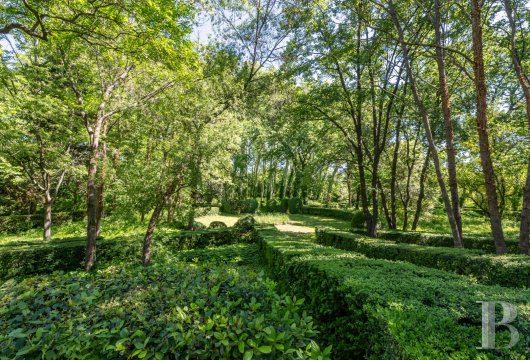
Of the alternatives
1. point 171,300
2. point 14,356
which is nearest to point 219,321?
point 171,300

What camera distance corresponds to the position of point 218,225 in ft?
54.4

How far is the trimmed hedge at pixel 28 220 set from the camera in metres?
16.8

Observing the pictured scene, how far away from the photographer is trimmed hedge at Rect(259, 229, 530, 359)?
2.03 m

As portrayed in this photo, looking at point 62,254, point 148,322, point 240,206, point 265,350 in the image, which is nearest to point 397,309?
point 265,350

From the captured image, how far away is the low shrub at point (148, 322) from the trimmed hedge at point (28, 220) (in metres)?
20.4

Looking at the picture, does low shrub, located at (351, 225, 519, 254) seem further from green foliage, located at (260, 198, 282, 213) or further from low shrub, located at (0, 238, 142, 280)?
green foliage, located at (260, 198, 282, 213)

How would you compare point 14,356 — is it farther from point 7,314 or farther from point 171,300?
point 171,300

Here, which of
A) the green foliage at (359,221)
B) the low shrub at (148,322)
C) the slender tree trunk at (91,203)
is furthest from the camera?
the green foliage at (359,221)

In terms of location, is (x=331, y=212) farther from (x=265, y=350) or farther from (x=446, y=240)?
(x=265, y=350)

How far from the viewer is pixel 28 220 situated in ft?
57.6

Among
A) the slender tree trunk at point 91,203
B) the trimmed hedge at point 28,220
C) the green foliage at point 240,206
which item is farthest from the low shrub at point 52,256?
the green foliage at point 240,206

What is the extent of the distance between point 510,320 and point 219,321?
2524 mm

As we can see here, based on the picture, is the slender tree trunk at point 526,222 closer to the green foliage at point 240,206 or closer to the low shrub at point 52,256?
the low shrub at point 52,256

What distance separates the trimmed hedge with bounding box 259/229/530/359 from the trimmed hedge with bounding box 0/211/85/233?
21087 mm
